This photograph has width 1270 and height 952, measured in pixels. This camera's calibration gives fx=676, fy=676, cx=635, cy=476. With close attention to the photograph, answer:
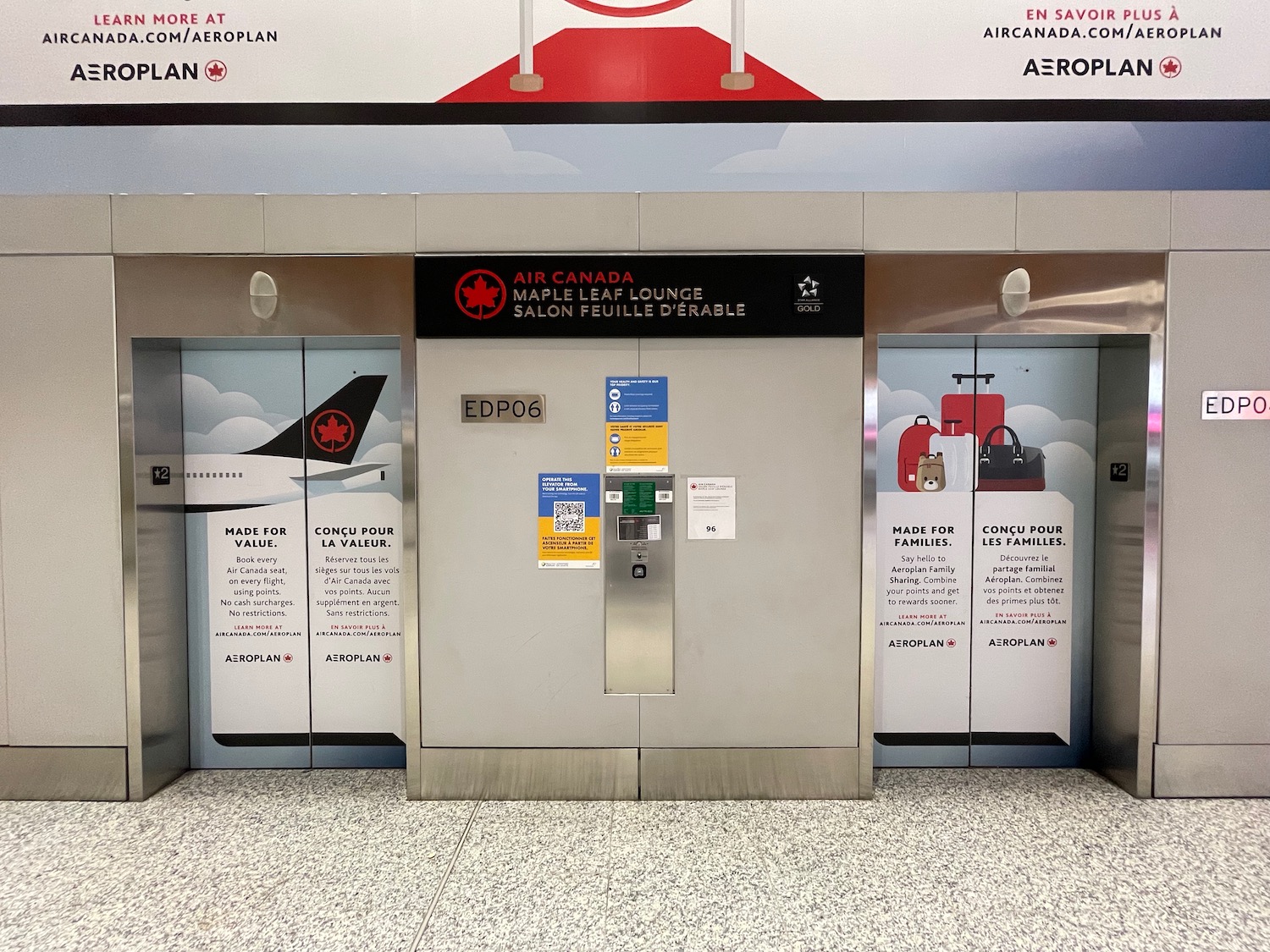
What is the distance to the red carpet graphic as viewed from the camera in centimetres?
340

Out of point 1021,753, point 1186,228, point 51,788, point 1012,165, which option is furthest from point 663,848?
point 1012,165

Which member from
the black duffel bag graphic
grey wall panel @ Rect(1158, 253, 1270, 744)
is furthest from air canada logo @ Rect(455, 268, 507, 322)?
grey wall panel @ Rect(1158, 253, 1270, 744)

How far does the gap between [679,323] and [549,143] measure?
141cm

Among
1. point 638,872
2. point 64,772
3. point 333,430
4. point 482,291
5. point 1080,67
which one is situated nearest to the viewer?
point 638,872

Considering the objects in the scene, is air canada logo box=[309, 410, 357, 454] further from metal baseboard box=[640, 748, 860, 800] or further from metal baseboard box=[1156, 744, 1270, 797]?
metal baseboard box=[1156, 744, 1270, 797]

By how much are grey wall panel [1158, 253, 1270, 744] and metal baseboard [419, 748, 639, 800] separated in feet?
8.52

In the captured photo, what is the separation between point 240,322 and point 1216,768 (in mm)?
5038

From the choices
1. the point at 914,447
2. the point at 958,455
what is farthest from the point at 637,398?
the point at 958,455

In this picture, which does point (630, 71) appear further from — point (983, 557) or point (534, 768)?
point (534, 768)

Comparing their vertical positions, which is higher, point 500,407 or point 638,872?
point 500,407

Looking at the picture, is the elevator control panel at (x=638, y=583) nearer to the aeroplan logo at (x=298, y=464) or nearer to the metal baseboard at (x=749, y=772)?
the metal baseboard at (x=749, y=772)

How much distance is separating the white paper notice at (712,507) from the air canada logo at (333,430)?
6.10ft

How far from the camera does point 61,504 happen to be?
3188 mm

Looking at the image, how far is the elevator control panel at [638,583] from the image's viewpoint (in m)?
3.19
